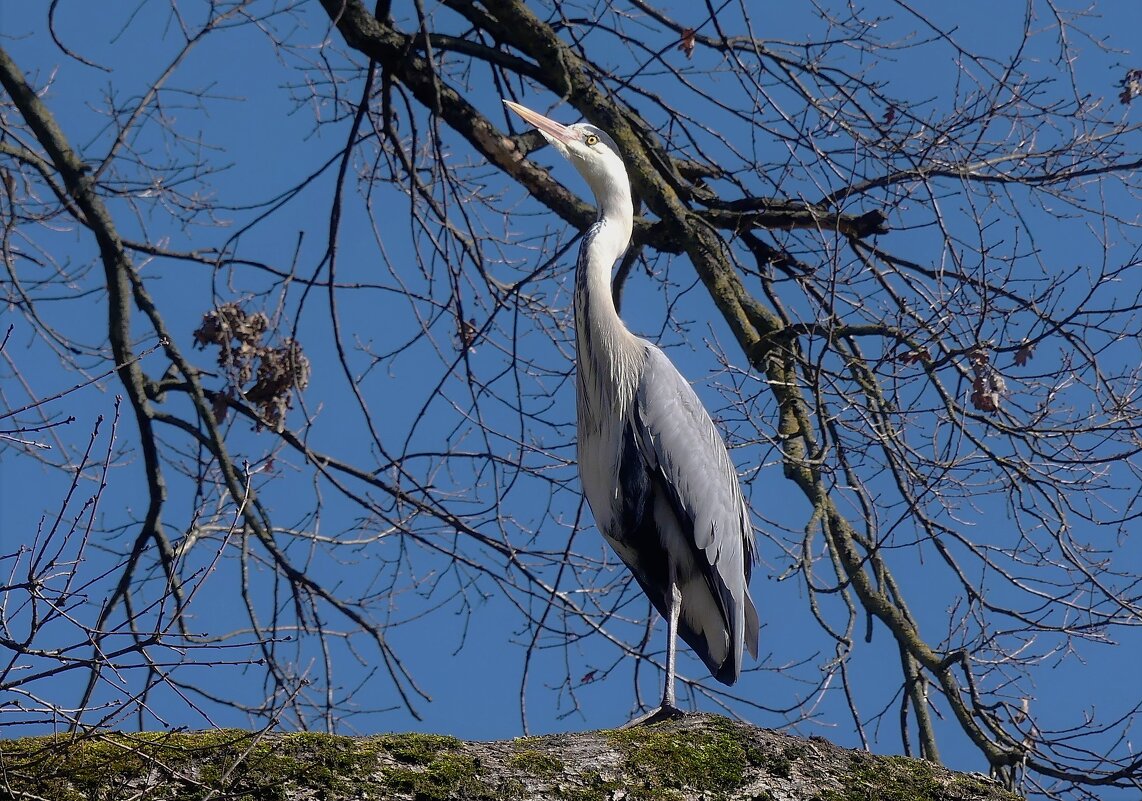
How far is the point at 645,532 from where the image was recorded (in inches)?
186

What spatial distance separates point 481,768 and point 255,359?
286 cm

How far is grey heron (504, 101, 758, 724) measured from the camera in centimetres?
464

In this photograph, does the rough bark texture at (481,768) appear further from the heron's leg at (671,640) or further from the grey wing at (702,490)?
the grey wing at (702,490)

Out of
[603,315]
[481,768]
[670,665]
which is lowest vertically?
[481,768]

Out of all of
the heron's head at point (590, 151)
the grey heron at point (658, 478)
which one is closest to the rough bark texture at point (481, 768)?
the grey heron at point (658, 478)

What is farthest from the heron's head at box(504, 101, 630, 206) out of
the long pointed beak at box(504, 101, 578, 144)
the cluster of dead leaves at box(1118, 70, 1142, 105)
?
the cluster of dead leaves at box(1118, 70, 1142, 105)

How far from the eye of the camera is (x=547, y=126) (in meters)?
5.38

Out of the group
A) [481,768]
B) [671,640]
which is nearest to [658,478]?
[671,640]

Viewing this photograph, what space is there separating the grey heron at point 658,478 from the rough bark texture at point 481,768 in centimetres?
168

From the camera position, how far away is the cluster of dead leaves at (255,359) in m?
4.88

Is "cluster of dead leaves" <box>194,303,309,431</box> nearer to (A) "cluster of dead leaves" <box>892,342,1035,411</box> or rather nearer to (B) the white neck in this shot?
(B) the white neck

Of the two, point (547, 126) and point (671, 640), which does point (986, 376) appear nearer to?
point (671, 640)

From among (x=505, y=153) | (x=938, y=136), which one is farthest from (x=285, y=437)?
(x=938, y=136)

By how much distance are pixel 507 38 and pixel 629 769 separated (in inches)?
145
